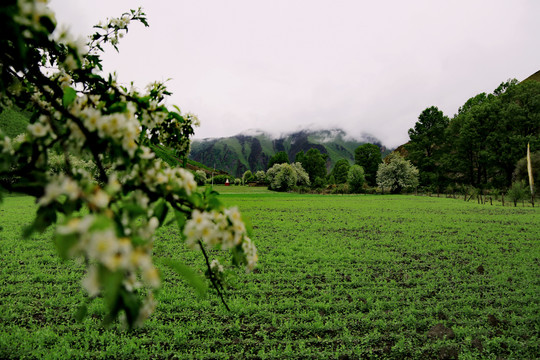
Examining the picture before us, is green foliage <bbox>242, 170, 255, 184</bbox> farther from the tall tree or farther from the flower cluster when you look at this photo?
the flower cluster

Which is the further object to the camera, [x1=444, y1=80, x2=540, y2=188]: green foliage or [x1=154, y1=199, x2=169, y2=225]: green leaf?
[x1=444, y1=80, x2=540, y2=188]: green foliage

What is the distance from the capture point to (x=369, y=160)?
61.1 meters

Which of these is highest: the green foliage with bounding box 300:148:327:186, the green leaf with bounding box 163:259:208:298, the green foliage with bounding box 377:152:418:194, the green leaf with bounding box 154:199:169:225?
the green foliage with bounding box 300:148:327:186

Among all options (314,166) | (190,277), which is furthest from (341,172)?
(190,277)

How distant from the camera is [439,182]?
46594 mm

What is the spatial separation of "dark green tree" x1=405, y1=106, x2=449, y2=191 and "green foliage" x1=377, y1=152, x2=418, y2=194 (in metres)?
4.79

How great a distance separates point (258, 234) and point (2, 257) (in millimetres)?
8097

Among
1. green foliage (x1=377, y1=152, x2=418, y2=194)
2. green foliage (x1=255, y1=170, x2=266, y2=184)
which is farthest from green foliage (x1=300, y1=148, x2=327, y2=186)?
green foliage (x1=377, y1=152, x2=418, y2=194)

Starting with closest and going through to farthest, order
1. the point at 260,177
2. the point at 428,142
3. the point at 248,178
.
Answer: the point at 428,142
the point at 260,177
the point at 248,178

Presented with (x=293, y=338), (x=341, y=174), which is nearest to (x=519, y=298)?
(x=293, y=338)

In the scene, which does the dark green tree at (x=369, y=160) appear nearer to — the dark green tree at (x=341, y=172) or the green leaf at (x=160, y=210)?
the dark green tree at (x=341, y=172)

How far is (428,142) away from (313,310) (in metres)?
54.7

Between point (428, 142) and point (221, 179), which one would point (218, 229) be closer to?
point (428, 142)

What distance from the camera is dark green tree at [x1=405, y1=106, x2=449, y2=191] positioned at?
160 feet
